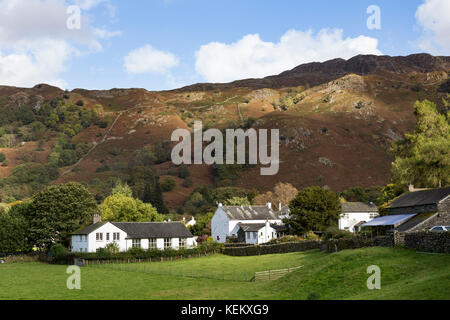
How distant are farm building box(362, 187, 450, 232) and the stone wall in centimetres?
874

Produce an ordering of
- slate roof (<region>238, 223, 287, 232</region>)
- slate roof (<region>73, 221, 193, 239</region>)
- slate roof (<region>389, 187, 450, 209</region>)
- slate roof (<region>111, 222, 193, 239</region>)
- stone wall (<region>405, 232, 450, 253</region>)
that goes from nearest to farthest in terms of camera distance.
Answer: stone wall (<region>405, 232, 450, 253</region>) < slate roof (<region>389, 187, 450, 209</region>) < slate roof (<region>73, 221, 193, 239</region>) < slate roof (<region>111, 222, 193, 239</region>) < slate roof (<region>238, 223, 287, 232</region>)

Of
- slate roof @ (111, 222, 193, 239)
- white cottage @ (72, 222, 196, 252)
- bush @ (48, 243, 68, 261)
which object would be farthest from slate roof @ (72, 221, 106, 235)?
bush @ (48, 243, 68, 261)

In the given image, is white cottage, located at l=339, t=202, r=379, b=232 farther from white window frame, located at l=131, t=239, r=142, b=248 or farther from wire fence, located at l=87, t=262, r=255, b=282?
wire fence, located at l=87, t=262, r=255, b=282

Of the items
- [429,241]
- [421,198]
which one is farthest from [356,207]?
[429,241]

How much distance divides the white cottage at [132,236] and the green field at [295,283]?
88.2 feet

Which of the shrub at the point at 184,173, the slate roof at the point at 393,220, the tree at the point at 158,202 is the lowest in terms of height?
the slate roof at the point at 393,220

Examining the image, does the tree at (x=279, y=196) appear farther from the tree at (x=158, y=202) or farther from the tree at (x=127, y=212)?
the tree at (x=127, y=212)

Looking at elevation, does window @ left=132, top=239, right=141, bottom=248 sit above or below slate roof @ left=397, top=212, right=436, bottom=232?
below

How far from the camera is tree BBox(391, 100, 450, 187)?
6500 centimetres

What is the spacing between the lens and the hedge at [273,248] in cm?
6322

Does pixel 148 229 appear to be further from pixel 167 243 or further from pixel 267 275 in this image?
pixel 267 275

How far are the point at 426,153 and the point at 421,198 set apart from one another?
13.7 meters

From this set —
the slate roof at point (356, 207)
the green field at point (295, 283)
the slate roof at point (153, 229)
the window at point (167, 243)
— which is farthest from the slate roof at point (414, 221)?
the window at point (167, 243)
